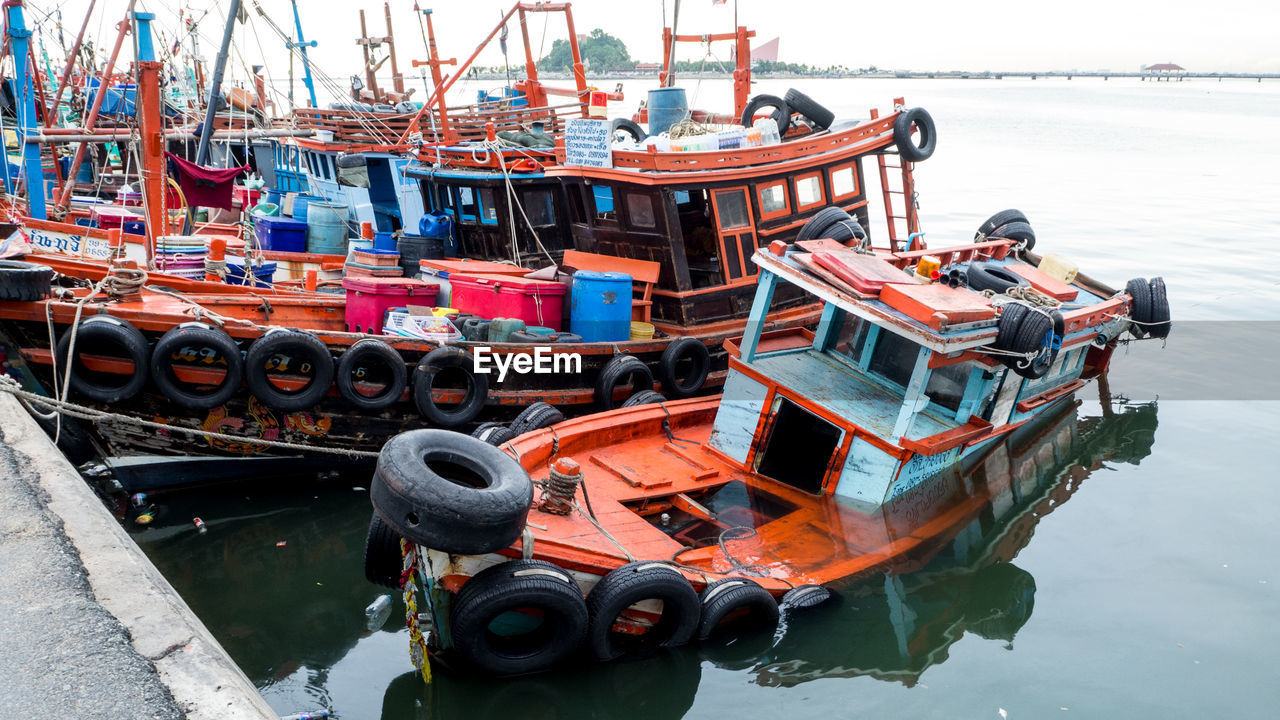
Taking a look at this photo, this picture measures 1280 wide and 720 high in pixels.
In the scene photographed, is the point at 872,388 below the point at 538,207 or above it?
below

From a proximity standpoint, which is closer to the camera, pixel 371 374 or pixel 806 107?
pixel 371 374

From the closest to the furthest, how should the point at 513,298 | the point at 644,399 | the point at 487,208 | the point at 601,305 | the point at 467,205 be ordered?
the point at 644,399, the point at 601,305, the point at 513,298, the point at 487,208, the point at 467,205

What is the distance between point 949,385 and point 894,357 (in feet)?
1.91

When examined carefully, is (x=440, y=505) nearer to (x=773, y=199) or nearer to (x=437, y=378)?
(x=437, y=378)

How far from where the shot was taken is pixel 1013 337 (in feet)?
24.3

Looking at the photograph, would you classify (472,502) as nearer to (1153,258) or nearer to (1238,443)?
(1238,443)

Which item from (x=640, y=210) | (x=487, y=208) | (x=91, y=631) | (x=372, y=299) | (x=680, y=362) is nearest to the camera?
(x=91, y=631)

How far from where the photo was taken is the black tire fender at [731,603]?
20.3 ft

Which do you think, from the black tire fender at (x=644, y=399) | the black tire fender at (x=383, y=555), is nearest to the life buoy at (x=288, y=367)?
the black tire fender at (x=383, y=555)

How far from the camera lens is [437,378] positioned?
360 inches

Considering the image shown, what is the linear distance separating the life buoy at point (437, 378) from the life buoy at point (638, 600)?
3548 millimetres

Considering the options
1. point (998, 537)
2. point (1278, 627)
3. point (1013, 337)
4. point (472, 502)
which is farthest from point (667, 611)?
point (1278, 627)

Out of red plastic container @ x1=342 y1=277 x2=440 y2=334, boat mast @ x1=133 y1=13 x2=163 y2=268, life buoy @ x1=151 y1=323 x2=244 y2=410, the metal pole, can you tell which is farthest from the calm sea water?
the metal pole

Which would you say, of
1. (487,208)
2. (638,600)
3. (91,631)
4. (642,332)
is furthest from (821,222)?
(91,631)
